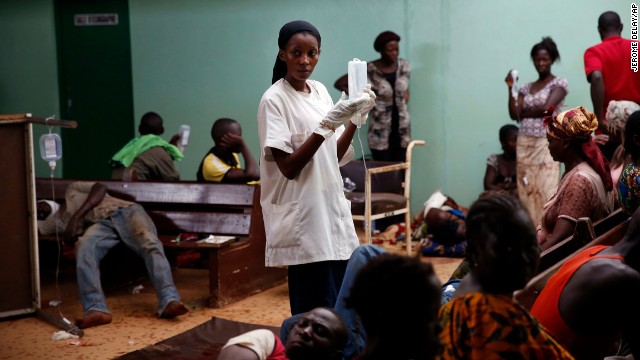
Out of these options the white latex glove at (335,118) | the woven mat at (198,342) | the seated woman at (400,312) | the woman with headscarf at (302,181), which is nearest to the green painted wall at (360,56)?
the woven mat at (198,342)

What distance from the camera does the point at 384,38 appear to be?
8.35 metres

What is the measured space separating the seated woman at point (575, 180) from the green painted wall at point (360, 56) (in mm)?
4633

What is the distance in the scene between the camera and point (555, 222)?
386 cm

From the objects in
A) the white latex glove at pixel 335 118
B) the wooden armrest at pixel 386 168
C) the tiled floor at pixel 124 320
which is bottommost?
the tiled floor at pixel 124 320

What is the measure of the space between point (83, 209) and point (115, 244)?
34 centimetres

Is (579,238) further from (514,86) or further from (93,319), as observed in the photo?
(514,86)

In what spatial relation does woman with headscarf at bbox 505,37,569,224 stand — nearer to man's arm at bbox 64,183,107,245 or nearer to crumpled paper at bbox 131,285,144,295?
crumpled paper at bbox 131,285,144,295

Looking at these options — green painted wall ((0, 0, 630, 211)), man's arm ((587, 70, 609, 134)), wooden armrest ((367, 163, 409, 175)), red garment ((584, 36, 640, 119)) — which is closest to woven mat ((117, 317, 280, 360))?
wooden armrest ((367, 163, 409, 175))

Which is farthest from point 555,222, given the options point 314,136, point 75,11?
point 75,11

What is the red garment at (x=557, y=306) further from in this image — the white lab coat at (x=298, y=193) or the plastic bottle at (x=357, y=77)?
the plastic bottle at (x=357, y=77)

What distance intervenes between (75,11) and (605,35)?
6180mm

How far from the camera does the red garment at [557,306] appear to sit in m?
2.54

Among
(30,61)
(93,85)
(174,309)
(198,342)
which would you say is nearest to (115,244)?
(174,309)

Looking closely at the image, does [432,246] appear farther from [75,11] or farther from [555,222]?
[75,11]
